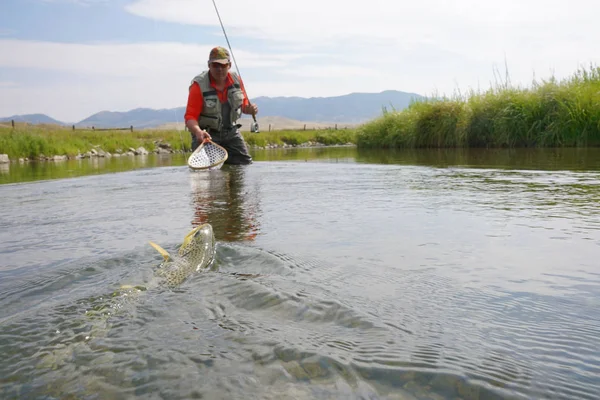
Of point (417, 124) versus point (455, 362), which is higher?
point (417, 124)

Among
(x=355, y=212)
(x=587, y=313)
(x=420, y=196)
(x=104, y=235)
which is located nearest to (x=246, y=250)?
(x=104, y=235)

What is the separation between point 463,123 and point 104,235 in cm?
1535

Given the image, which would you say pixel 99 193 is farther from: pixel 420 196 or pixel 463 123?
pixel 463 123

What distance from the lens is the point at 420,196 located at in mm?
5965

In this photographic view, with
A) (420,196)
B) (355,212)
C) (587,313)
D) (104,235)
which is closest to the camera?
(587,313)

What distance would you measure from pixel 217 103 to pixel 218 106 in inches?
3.0

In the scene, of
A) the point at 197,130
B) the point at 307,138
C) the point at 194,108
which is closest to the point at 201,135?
the point at 197,130

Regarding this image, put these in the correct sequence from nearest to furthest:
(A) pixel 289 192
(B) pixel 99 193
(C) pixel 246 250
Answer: (C) pixel 246 250 < (A) pixel 289 192 < (B) pixel 99 193

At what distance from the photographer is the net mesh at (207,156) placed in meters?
10.3

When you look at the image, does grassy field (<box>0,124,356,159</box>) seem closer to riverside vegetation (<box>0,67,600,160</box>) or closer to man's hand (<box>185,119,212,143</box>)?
riverside vegetation (<box>0,67,600,160</box>)

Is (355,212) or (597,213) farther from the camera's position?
(355,212)

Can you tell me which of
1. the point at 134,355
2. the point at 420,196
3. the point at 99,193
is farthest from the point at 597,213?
the point at 99,193

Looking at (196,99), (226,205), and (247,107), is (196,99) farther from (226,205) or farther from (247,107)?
(226,205)

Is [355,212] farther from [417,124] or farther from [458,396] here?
[417,124]
